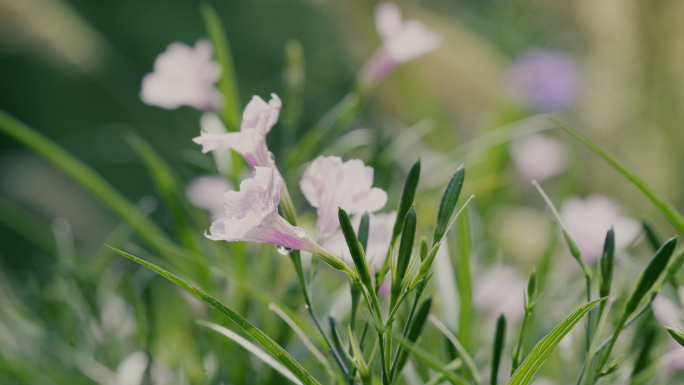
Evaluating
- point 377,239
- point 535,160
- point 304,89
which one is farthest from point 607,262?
point 304,89

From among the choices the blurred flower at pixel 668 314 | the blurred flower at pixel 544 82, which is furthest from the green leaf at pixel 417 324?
the blurred flower at pixel 544 82

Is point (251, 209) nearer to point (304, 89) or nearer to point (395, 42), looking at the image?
point (395, 42)

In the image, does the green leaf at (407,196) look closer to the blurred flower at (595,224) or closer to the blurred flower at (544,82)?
the blurred flower at (595,224)

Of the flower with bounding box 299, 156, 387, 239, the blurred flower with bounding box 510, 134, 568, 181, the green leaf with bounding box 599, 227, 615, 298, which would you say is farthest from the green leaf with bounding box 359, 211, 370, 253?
the blurred flower with bounding box 510, 134, 568, 181

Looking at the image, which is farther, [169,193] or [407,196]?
[169,193]

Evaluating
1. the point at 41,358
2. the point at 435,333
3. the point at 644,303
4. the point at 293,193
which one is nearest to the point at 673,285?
the point at 644,303

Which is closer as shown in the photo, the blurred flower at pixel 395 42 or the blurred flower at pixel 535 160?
the blurred flower at pixel 395 42
